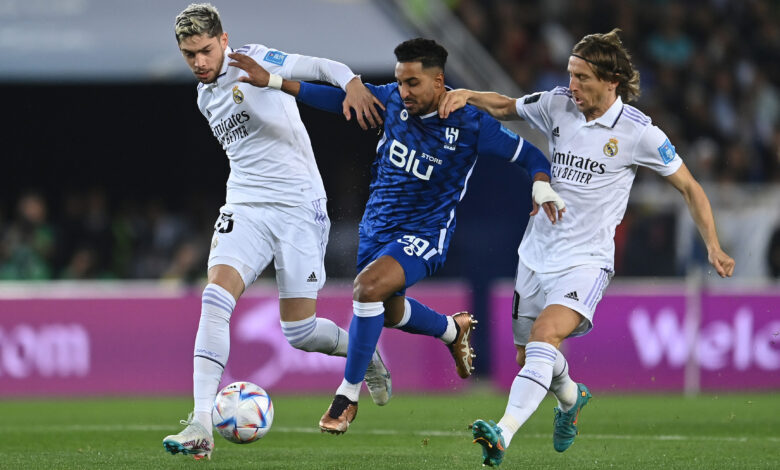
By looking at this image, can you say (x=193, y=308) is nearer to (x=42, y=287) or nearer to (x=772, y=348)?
(x=42, y=287)

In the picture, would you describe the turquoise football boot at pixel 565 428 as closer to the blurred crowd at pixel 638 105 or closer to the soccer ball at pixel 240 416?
the soccer ball at pixel 240 416

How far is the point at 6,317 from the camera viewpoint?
1352 cm

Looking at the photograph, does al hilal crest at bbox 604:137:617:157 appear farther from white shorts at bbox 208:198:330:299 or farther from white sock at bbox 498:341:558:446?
white shorts at bbox 208:198:330:299

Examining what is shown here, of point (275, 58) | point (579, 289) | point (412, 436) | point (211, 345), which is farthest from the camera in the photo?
point (412, 436)

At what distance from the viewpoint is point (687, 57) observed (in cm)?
1959

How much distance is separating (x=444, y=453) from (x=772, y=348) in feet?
21.8

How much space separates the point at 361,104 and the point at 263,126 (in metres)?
0.73

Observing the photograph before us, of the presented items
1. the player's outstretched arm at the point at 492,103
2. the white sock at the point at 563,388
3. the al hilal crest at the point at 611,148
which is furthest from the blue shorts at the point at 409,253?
the al hilal crest at the point at 611,148

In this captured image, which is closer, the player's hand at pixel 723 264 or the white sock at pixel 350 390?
the player's hand at pixel 723 264

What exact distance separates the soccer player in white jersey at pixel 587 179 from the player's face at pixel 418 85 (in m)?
0.10

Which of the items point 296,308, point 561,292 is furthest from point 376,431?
point 561,292

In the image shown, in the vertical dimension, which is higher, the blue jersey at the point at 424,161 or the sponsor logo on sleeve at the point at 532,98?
the sponsor logo on sleeve at the point at 532,98

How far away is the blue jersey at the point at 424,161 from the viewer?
7.79 metres

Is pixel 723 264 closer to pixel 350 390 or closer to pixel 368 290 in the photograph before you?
pixel 368 290
